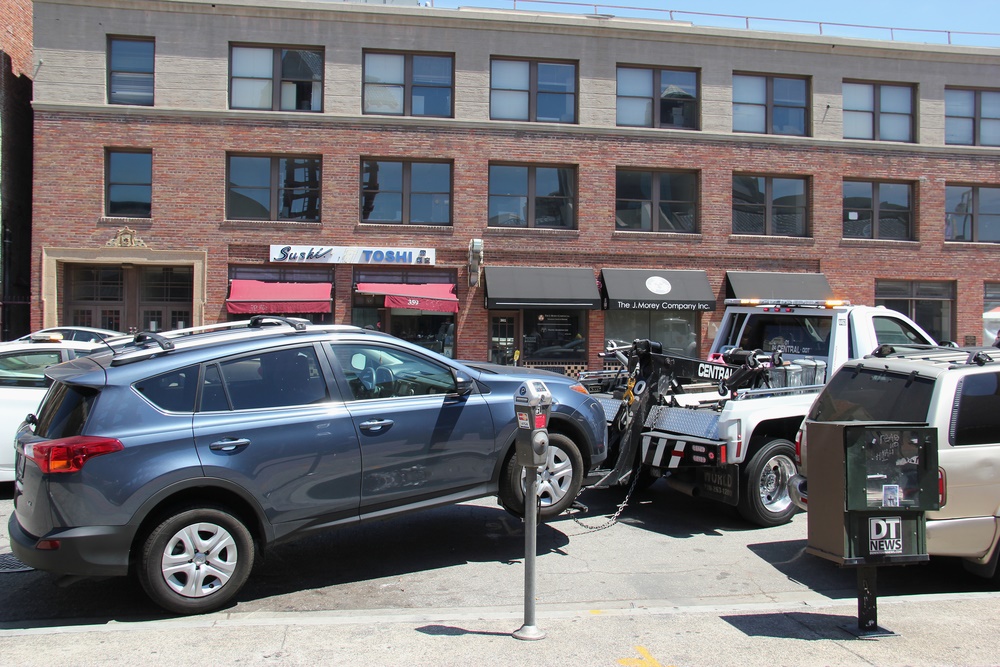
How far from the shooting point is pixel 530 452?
442 centimetres

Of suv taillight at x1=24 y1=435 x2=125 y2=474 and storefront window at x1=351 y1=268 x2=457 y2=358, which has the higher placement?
storefront window at x1=351 y1=268 x2=457 y2=358

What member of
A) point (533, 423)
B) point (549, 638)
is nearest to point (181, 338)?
point (533, 423)

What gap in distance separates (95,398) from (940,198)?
73.8 ft

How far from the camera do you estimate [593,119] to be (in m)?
19.7

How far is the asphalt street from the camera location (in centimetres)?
429

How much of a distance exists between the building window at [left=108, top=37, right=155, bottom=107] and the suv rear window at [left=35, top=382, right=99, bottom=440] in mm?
15757

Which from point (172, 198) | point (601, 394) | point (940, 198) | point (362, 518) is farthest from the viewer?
point (940, 198)

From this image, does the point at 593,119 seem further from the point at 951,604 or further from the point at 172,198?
the point at 951,604

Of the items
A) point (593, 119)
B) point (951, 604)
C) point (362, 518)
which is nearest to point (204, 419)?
point (362, 518)

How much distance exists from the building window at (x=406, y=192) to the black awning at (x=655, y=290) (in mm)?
4498

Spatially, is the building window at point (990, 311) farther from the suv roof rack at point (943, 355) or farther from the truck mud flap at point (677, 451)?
the truck mud flap at point (677, 451)

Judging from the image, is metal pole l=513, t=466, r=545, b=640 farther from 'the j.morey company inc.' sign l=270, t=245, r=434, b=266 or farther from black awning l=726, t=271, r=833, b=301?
black awning l=726, t=271, r=833, b=301

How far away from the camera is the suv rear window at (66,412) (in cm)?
478

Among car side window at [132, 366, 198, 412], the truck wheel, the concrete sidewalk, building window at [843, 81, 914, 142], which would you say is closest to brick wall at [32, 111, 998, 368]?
building window at [843, 81, 914, 142]
